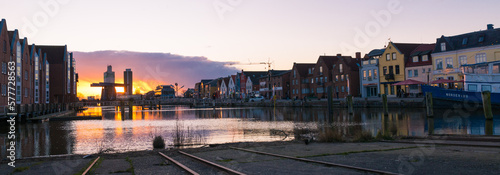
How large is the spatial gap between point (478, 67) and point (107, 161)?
4696cm

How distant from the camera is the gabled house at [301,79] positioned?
3735 inches

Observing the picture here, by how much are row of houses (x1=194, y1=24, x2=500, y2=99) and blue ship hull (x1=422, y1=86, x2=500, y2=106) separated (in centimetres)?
Result: 89

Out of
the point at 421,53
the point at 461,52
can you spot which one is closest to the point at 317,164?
the point at 461,52

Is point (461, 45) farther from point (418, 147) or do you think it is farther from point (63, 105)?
point (63, 105)

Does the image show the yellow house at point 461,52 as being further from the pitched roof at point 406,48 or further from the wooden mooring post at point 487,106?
the wooden mooring post at point 487,106

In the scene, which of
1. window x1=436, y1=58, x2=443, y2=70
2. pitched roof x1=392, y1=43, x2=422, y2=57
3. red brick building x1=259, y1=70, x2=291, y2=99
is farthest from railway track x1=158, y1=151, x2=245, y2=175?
red brick building x1=259, y1=70, x2=291, y2=99

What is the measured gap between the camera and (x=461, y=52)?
5703cm

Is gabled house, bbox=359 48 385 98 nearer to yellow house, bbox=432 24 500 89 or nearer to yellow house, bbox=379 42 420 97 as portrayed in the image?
yellow house, bbox=379 42 420 97

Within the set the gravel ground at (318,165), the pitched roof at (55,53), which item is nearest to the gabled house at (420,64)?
the gravel ground at (318,165)

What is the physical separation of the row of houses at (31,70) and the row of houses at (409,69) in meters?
48.5

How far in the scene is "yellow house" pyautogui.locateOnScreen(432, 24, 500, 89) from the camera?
53.4 metres

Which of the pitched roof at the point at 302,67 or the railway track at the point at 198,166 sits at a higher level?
the pitched roof at the point at 302,67

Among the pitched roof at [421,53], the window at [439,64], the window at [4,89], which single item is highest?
the pitched roof at [421,53]

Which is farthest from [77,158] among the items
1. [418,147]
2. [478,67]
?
[478,67]
